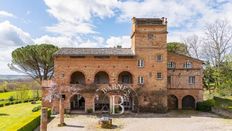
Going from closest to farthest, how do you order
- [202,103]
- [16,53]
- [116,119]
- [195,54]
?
[116,119] < [202,103] < [16,53] < [195,54]

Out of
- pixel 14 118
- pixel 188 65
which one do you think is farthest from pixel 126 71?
pixel 14 118

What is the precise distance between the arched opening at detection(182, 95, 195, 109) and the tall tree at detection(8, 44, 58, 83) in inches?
1024

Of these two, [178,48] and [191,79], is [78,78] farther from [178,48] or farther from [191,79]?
[178,48]

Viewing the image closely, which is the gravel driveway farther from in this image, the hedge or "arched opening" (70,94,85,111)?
"arched opening" (70,94,85,111)

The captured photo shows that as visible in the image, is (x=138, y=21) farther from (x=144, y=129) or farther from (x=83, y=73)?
(x=144, y=129)

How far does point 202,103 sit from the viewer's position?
4191cm

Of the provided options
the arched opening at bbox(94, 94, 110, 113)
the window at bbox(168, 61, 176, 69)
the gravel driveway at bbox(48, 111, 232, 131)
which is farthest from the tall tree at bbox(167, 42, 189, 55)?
the gravel driveway at bbox(48, 111, 232, 131)

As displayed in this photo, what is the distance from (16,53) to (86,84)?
22.8 m

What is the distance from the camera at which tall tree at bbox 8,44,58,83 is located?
5556 cm

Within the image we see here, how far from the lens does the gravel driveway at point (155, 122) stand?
94.0ft

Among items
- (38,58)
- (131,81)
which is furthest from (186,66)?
(38,58)

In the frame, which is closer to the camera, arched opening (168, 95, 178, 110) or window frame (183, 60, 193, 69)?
window frame (183, 60, 193, 69)

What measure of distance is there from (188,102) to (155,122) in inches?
547

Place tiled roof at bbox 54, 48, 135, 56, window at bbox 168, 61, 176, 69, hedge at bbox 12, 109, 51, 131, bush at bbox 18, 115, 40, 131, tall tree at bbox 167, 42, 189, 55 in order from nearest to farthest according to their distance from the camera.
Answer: hedge at bbox 12, 109, 51, 131
bush at bbox 18, 115, 40, 131
tiled roof at bbox 54, 48, 135, 56
window at bbox 168, 61, 176, 69
tall tree at bbox 167, 42, 189, 55
